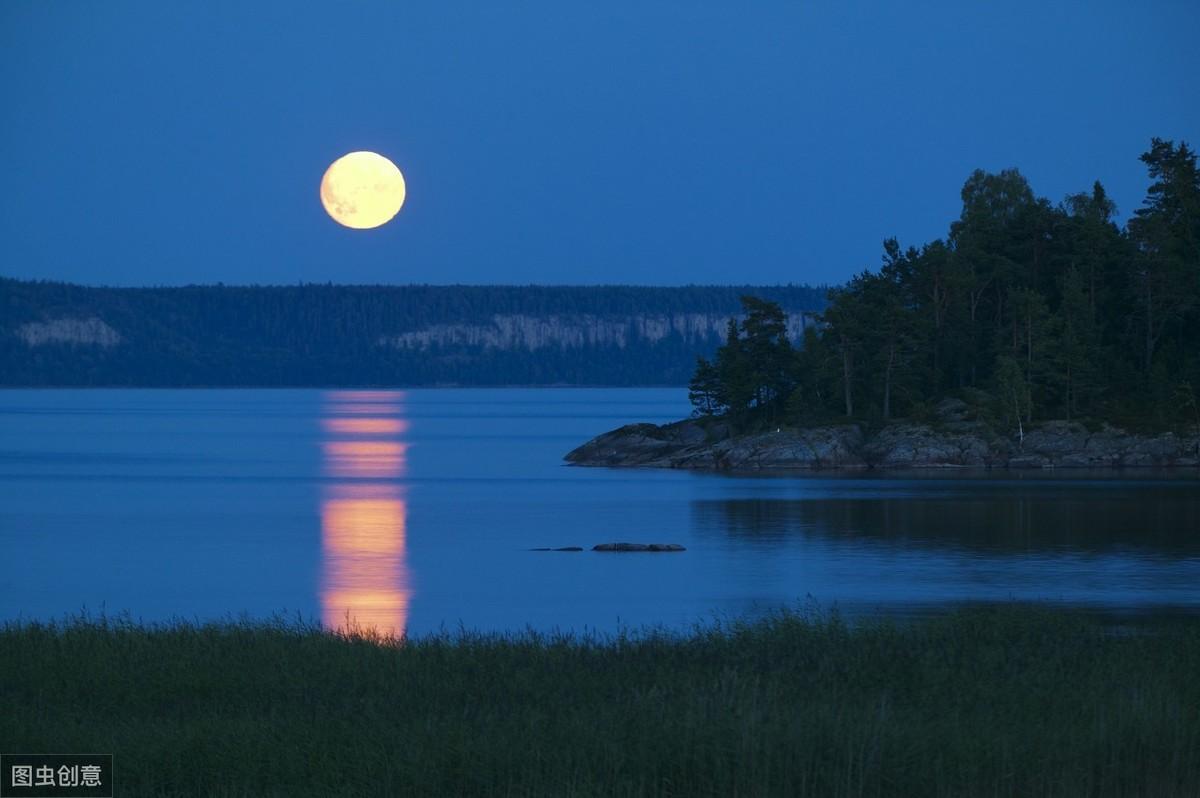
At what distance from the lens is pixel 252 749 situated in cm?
1642

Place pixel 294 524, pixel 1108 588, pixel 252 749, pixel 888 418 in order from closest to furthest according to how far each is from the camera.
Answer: pixel 252 749 < pixel 1108 588 < pixel 294 524 < pixel 888 418

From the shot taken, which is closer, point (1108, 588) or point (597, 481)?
point (1108, 588)

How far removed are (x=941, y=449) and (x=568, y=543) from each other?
142 ft

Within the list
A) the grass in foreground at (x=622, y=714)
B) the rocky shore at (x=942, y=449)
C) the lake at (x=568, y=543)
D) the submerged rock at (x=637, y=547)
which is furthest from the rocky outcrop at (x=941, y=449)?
the grass in foreground at (x=622, y=714)

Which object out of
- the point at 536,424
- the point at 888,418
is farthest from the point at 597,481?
the point at 536,424

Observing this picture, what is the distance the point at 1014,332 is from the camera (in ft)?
329

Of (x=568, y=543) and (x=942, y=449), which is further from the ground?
(x=942, y=449)

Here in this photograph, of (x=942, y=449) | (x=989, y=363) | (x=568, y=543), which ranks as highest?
(x=989, y=363)

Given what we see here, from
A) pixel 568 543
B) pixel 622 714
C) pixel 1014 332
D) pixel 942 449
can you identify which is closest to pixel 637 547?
pixel 568 543

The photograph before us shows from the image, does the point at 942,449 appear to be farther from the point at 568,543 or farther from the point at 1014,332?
the point at 568,543

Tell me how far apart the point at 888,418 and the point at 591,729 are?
8557 cm

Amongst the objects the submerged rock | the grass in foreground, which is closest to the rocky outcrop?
the submerged rock

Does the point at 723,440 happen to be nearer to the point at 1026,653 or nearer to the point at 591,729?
the point at 1026,653

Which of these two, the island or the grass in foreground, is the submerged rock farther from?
the island
